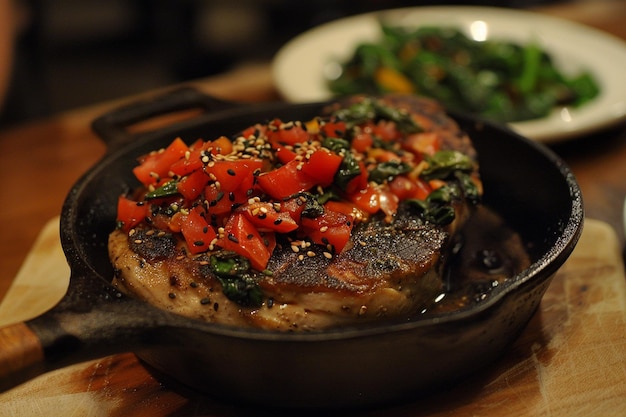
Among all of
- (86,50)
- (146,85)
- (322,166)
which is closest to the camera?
(322,166)

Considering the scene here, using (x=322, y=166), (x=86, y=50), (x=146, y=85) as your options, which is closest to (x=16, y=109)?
(x=146, y=85)

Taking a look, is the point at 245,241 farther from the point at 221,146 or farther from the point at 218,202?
the point at 221,146

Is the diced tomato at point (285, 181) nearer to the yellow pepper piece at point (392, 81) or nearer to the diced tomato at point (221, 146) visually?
the diced tomato at point (221, 146)

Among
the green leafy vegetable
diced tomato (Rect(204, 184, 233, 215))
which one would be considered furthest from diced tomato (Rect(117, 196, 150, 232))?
the green leafy vegetable

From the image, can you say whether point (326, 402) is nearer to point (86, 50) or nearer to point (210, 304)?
point (210, 304)

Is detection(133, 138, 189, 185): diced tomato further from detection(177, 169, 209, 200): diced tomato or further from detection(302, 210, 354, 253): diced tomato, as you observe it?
detection(302, 210, 354, 253): diced tomato

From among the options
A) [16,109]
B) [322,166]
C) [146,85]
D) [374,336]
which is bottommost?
[146,85]

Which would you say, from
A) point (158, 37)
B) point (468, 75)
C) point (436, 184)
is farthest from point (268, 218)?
point (158, 37)
